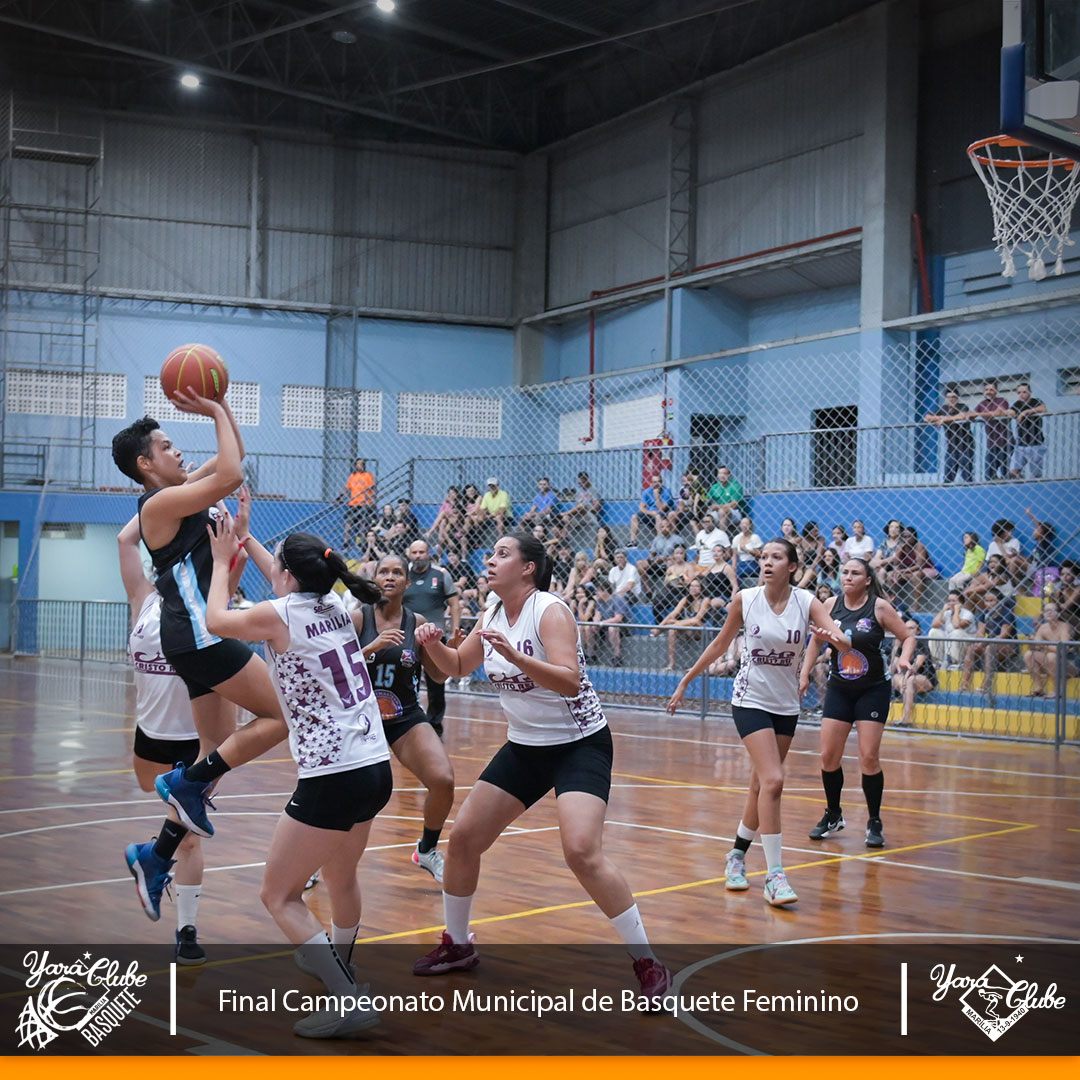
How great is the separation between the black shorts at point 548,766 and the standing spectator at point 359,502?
1906 centimetres

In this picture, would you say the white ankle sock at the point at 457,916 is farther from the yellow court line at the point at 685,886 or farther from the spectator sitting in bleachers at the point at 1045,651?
the spectator sitting in bleachers at the point at 1045,651

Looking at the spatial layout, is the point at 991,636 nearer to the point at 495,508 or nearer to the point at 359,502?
the point at 495,508

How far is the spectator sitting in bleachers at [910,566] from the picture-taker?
1698 centimetres

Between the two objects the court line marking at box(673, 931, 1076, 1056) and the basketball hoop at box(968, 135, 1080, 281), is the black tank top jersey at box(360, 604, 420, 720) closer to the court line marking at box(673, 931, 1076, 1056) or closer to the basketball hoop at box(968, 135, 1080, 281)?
the court line marking at box(673, 931, 1076, 1056)

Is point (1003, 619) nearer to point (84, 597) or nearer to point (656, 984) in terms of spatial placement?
point (656, 984)

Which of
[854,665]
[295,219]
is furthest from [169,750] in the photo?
[295,219]

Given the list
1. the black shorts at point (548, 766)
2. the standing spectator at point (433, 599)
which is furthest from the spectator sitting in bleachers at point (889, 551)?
the black shorts at point (548, 766)

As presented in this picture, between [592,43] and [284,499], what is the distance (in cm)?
1092

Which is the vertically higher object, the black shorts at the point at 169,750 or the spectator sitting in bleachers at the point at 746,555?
the spectator sitting in bleachers at the point at 746,555

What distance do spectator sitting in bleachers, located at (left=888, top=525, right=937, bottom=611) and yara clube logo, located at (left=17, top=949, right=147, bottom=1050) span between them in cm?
1298

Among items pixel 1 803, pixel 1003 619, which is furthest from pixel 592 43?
pixel 1 803

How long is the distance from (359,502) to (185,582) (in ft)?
69.2

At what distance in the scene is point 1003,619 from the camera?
16047 millimetres

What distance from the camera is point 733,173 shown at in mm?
26312
